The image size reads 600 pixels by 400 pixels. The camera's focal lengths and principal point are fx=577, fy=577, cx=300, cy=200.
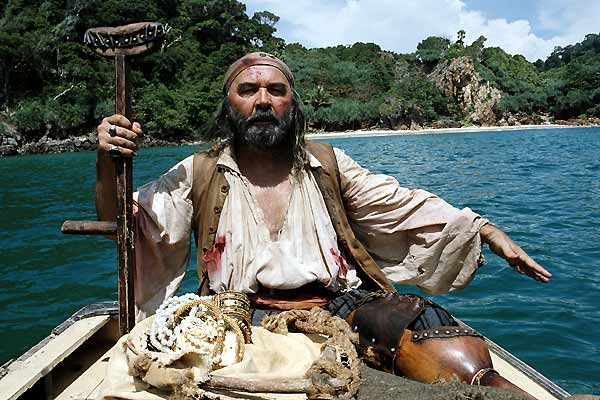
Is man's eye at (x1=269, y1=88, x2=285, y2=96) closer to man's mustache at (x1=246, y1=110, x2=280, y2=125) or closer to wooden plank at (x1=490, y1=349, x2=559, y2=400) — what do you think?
man's mustache at (x1=246, y1=110, x2=280, y2=125)

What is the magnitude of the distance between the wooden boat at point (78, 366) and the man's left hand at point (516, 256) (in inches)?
19.5

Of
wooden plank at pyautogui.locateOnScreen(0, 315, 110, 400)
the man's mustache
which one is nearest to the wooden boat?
wooden plank at pyautogui.locateOnScreen(0, 315, 110, 400)

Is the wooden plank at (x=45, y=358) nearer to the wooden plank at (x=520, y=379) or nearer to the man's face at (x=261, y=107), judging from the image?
the man's face at (x=261, y=107)

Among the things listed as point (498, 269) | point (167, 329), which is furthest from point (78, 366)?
point (498, 269)

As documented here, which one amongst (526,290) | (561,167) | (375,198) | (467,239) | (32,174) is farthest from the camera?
(32,174)

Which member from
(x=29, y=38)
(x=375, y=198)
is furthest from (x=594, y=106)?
(x=375, y=198)

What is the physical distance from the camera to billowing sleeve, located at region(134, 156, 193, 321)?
272 centimetres

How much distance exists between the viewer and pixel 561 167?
20.5 metres

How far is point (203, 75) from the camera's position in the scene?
5419 centimetres

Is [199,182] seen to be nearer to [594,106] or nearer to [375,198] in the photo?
[375,198]

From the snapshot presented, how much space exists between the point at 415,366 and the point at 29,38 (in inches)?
1926

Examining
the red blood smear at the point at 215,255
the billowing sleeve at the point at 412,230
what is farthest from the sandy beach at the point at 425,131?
the red blood smear at the point at 215,255

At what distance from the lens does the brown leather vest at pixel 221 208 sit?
2783mm

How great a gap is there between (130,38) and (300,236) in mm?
1157
